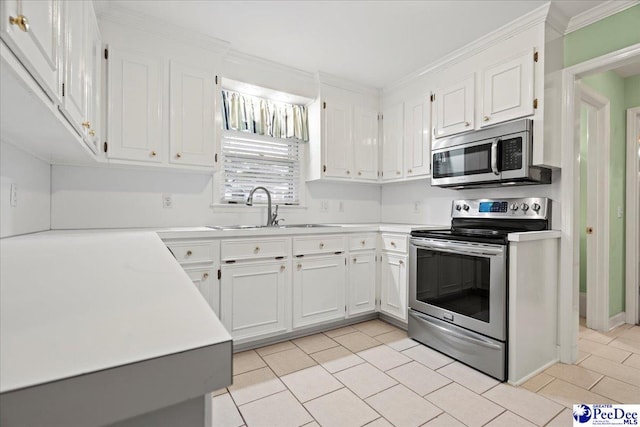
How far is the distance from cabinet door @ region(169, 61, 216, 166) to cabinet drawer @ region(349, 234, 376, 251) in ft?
4.80

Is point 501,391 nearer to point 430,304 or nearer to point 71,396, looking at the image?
point 430,304

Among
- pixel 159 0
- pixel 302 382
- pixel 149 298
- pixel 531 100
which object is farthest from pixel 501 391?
pixel 159 0

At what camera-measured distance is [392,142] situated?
3555 mm

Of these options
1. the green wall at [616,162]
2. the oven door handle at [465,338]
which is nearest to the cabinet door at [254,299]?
the oven door handle at [465,338]

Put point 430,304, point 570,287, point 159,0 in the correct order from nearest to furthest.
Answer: point 159,0 < point 570,287 < point 430,304

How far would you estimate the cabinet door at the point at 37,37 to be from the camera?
2.36 ft

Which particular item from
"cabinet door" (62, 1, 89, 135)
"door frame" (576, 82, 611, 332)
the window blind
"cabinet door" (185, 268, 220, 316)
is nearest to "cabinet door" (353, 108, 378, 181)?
the window blind

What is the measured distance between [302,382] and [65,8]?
7.41 ft

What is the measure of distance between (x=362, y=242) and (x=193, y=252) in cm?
156

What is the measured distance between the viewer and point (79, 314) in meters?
0.52

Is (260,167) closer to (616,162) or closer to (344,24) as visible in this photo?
(344,24)

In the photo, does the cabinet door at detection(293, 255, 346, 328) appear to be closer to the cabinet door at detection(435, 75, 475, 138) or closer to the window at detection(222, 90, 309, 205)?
the window at detection(222, 90, 309, 205)

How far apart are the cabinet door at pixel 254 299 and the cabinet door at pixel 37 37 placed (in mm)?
1616

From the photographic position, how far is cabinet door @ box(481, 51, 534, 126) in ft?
7.61
